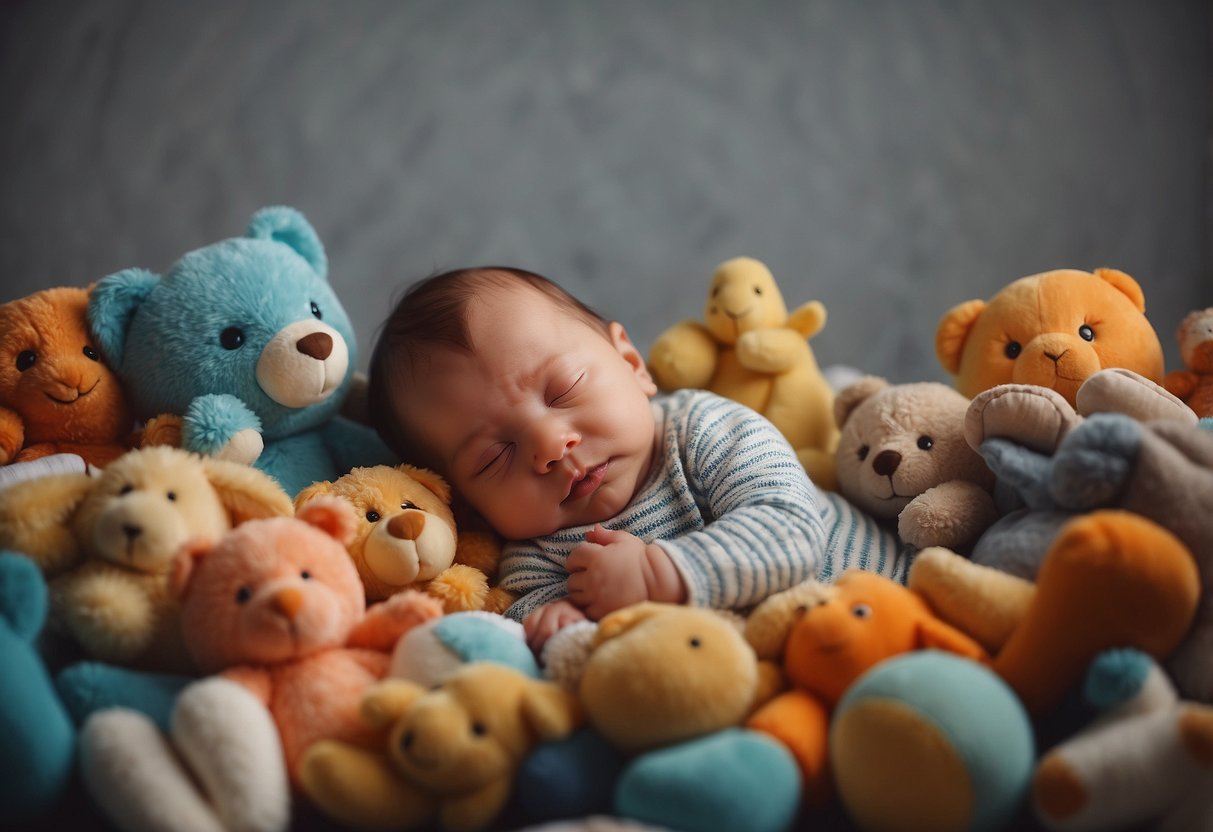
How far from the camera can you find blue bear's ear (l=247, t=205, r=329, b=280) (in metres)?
1.25

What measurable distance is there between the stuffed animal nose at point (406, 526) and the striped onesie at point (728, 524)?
0.17 meters

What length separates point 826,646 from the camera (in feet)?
2.43

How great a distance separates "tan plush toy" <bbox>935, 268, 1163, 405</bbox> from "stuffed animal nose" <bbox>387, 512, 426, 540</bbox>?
0.69 m

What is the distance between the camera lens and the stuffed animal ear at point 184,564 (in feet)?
2.54

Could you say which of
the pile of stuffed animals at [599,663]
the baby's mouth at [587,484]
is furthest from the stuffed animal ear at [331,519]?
the baby's mouth at [587,484]

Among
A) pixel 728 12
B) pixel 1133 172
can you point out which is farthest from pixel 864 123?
pixel 1133 172

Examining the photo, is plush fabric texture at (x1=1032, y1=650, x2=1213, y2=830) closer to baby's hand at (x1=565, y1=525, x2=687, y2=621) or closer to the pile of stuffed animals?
the pile of stuffed animals

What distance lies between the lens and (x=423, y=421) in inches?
46.1

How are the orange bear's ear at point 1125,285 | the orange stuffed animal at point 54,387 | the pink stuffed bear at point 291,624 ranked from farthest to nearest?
the orange bear's ear at point 1125,285 < the orange stuffed animal at point 54,387 < the pink stuffed bear at point 291,624

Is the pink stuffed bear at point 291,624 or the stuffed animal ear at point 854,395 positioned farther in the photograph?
the stuffed animal ear at point 854,395

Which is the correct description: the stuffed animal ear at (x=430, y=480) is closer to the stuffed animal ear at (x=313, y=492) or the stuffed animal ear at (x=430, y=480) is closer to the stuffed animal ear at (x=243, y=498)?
the stuffed animal ear at (x=313, y=492)

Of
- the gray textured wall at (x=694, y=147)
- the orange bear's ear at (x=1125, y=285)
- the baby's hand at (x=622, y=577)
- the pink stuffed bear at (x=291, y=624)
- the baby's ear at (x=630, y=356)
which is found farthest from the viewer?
the gray textured wall at (x=694, y=147)

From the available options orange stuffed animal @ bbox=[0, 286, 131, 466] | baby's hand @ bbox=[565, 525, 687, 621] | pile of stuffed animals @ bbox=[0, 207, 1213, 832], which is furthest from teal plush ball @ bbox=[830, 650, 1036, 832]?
orange stuffed animal @ bbox=[0, 286, 131, 466]

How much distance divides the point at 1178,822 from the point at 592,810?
0.39 meters
